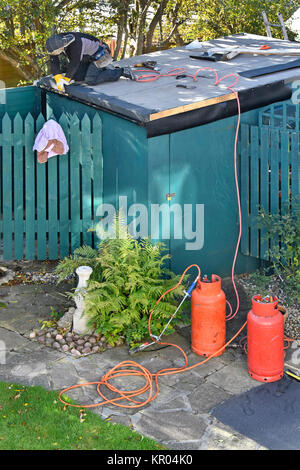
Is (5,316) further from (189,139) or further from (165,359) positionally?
(189,139)

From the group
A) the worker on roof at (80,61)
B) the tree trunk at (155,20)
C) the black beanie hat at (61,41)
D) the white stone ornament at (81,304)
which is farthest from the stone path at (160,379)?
the tree trunk at (155,20)

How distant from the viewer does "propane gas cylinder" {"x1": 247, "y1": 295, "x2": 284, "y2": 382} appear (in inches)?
255

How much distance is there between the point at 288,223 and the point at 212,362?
1951 millimetres

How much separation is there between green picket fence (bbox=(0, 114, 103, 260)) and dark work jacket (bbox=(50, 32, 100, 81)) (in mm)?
657

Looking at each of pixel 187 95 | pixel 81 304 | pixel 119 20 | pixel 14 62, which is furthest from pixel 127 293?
pixel 119 20

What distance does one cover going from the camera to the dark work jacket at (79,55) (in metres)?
9.09

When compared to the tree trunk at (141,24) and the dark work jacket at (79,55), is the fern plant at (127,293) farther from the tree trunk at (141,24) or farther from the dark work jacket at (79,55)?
the tree trunk at (141,24)

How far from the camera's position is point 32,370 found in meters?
6.71

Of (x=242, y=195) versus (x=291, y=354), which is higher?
(x=242, y=195)

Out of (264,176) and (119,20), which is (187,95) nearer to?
(264,176)

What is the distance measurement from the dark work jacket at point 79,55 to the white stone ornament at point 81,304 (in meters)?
3.14

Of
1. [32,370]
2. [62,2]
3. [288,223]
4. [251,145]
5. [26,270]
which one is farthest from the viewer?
[62,2]

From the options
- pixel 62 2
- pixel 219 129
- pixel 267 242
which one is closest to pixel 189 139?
pixel 219 129

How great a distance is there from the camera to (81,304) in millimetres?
7367
